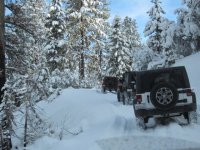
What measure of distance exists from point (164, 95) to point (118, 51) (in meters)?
48.2

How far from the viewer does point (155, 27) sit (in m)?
49.3

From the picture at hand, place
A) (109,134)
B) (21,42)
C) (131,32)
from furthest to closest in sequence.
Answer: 1. (131,32)
2. (21,42)
3. (109,134)

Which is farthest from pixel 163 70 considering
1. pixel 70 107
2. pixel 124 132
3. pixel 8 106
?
pixel 70 107

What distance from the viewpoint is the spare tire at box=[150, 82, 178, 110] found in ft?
44.5

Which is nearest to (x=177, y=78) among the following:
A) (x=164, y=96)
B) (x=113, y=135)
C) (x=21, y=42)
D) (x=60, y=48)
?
(x=164, y=96)

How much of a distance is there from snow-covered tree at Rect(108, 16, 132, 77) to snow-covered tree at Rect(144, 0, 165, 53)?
37.8 feet

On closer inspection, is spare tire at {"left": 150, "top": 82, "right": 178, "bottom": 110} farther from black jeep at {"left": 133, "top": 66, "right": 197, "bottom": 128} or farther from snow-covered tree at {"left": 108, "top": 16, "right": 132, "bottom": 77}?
snow-covered tree at {"left": 108, "top": 16, "right": 132, "bottom": 77}

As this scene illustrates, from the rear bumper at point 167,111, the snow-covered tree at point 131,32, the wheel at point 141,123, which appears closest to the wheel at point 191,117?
the rear bumper at point 167,111

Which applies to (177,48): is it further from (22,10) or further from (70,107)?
(22,10)

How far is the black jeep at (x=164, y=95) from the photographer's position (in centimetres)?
1367

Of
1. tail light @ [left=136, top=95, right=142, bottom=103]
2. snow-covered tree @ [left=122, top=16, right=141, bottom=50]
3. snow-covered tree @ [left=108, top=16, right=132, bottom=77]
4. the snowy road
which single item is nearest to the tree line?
snow-covered tree @ [left=108, top=16, right=132, bottom=77]

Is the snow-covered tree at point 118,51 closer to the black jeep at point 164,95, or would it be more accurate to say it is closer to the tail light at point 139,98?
the black jeep at point 164,95

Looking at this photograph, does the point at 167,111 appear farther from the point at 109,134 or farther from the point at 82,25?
the point at 82,25

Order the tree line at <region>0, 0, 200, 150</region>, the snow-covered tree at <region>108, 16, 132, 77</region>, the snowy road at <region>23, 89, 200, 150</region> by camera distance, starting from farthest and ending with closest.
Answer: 1. the snow-covered tree at <region>108, 16, 132, 77</region>
2. the tree line at <region>0, 0, 200, 150</region>
3. the snowy road at <region>23, 89, 200, 150</region>
